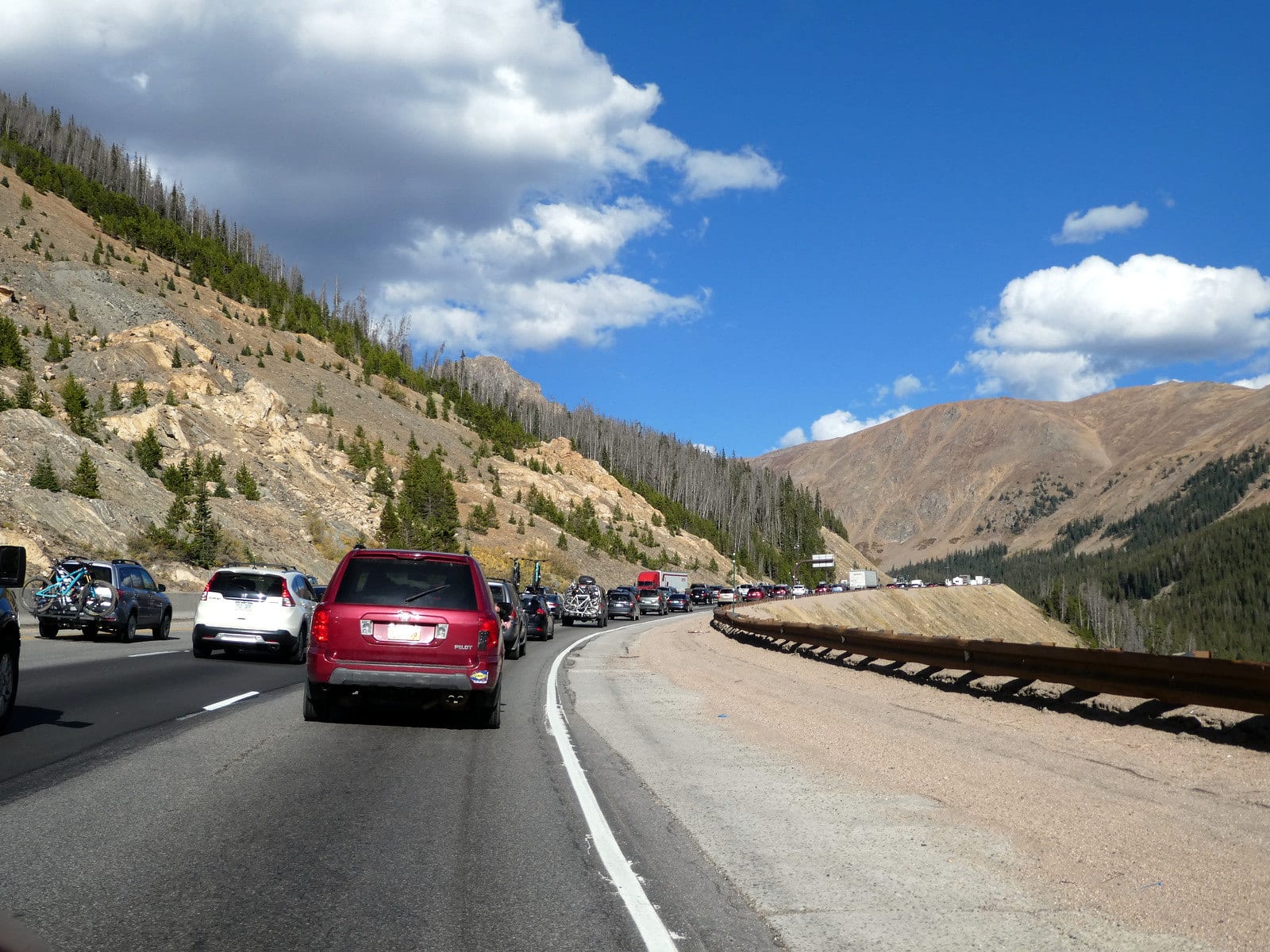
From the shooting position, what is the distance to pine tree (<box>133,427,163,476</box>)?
54.3m

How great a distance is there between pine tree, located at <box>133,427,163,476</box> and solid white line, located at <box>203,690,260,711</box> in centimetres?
4371

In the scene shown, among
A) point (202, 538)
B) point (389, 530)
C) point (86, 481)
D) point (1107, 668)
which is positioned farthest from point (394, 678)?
point (389, 530)

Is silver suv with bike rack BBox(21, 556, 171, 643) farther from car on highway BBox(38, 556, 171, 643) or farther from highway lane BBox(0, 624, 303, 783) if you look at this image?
highway lane BBox(0, 624, 303, 783)

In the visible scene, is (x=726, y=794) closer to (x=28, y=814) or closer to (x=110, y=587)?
(x=28, y=814)

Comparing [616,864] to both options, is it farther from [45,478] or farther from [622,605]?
[622,605]

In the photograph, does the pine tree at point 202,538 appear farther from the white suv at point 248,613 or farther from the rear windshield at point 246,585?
the rear windshield at point 246,585

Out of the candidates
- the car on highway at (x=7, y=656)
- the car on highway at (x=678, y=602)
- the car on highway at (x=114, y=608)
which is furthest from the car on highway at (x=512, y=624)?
the car on highway at (x=678, y=602)

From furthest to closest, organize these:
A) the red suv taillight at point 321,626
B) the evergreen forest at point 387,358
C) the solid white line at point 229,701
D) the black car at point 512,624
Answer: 1. the evergreen forest at point 387,358
2. the black car at point 512,624
3. the solid white line at point 229,701
4. the red suv taillight at point 321,626

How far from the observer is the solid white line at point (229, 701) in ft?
41.8

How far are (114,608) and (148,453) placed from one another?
115ft

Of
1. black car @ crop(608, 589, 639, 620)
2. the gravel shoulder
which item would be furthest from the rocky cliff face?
the gravel shoulder

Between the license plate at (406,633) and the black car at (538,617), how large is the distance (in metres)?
20.2

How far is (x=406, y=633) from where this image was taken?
11.1 metres

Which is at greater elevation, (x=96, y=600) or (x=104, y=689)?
(x=96, y=600)
